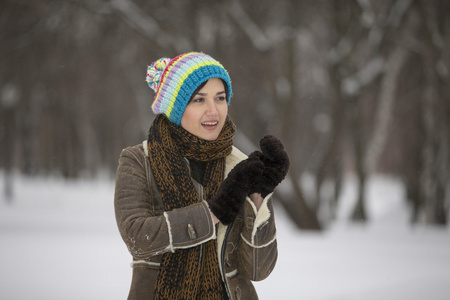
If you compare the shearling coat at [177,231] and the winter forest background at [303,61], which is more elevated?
the winter forest background at [303,61]

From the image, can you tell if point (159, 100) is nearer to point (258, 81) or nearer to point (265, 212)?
point (265, 212)

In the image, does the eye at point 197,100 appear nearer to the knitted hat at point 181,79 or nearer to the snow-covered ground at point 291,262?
the knitted hat at point 181,79

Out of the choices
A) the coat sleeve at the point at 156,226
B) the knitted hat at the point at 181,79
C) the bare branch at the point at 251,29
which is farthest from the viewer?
the bare branch at the point at 251,29

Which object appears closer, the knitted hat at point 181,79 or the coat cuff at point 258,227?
the coat cuff at point 258,227

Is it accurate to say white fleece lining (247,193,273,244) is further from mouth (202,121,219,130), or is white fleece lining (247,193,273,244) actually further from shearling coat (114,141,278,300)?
mouth (202,121,219,130)

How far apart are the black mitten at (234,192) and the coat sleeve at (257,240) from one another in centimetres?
12

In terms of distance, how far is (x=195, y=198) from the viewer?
7.01ft

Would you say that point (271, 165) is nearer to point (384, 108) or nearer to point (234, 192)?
point (234, 192)

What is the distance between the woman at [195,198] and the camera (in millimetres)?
1976

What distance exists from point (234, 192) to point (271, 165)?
24 cm

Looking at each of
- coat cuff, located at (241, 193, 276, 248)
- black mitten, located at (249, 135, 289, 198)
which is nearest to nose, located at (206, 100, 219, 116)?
black mitten, located at (249, 135, 289, 198)

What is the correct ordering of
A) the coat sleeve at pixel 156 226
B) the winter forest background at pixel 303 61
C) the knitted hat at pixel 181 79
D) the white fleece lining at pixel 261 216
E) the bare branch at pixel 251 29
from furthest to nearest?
the bare branch at pixel 251 29 → the winter forest background at pixel 303 61 → the knitted hat at pixel 181 79 → the white fleece lining at pixel 261 216 → the coat sleeve at pixel 156 226

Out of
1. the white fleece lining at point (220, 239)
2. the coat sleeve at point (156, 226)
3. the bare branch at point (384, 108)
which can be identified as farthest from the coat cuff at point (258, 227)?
the bare branch at point (384, 108)

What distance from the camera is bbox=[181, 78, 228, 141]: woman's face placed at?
2215mm
